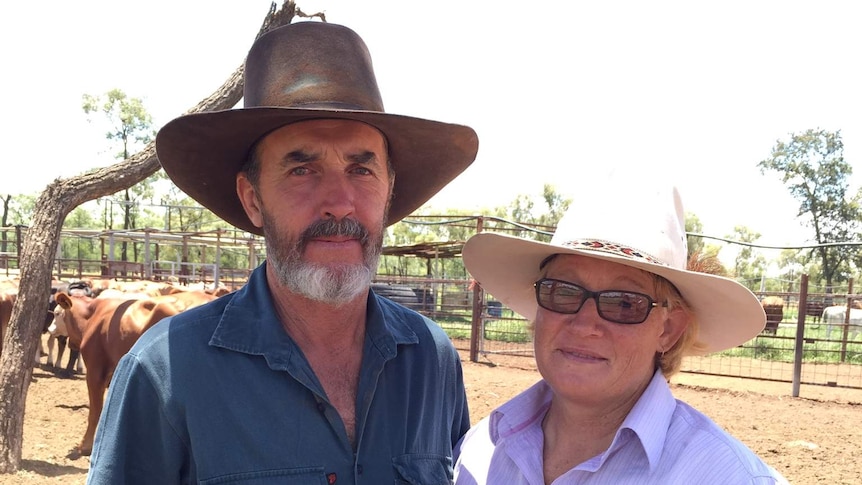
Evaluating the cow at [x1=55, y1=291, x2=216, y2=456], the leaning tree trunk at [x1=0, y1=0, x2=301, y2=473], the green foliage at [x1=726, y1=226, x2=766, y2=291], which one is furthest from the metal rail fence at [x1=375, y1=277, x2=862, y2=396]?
the green foliage at [x1=726, y1=226, x2=766, y2=291]

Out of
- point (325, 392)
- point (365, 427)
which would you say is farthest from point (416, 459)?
point (325, 392)

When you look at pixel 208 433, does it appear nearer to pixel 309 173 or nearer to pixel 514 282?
pixel 309 173

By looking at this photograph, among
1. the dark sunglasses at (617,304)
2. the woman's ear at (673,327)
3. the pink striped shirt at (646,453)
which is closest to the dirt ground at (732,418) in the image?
the woman's ear at (673,327)

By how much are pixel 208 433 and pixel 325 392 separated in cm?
35

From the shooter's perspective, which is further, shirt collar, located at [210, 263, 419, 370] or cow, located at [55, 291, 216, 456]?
cow, located at [55, 291, 216, 456]

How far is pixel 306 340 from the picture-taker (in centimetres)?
215

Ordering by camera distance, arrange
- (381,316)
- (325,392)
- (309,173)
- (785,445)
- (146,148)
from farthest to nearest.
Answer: (785,445) < (146,148) < (381,316) < (309,173) < (325,392)

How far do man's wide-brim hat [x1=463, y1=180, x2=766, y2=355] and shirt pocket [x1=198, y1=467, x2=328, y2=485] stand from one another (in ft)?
3.04

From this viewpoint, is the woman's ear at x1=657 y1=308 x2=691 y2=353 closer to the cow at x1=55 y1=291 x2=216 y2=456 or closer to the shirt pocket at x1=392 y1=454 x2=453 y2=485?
the shirt pocket at x1=392 y1=454 x2=453 y2=485

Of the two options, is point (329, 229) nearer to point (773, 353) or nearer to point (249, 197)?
point (249, 197)

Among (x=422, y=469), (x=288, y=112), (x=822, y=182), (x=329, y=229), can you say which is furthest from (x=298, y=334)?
(x=822, y=182)

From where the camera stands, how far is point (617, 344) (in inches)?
74.6

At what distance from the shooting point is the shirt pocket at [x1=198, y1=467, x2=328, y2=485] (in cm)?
178

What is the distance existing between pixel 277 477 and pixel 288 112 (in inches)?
42.3
